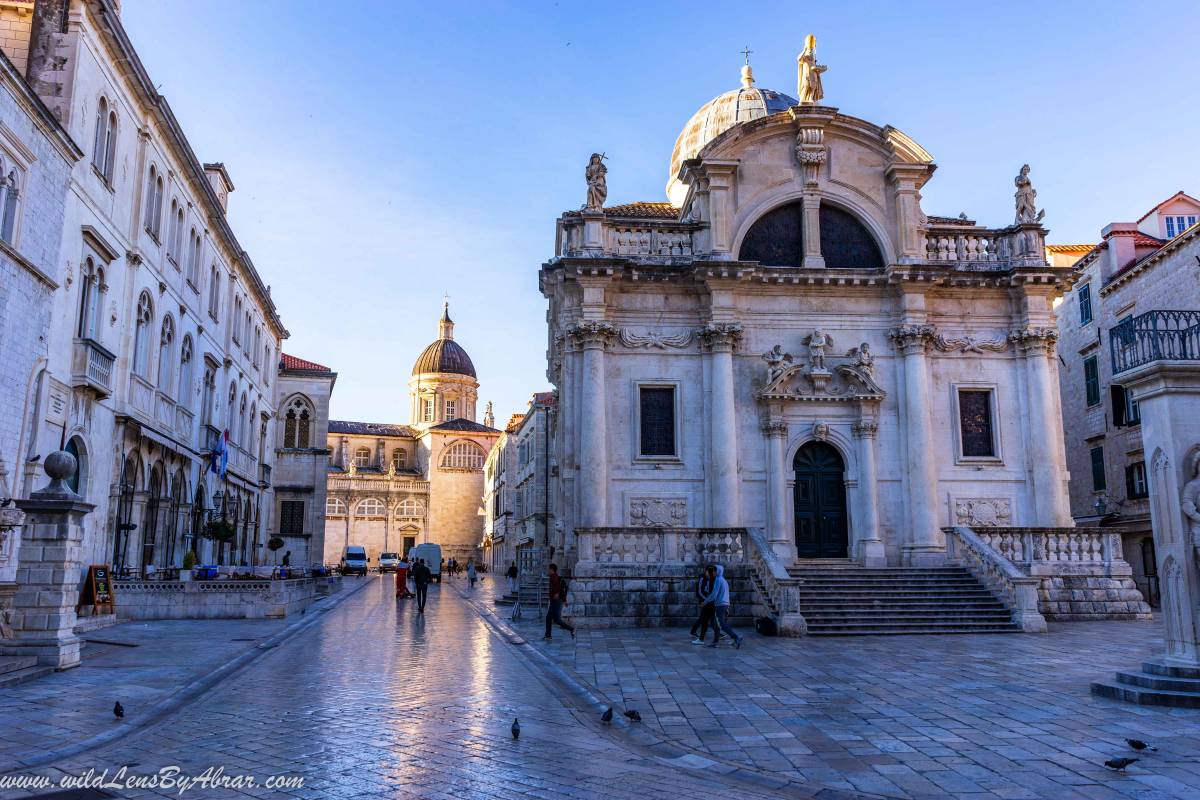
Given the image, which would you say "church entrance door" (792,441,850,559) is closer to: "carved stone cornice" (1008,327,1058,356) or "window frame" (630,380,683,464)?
"window frame" (630,380,683,464)

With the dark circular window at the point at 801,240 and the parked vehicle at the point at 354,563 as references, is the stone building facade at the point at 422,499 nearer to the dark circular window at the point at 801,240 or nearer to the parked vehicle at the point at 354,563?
the parked vehicle at the point at 354,563

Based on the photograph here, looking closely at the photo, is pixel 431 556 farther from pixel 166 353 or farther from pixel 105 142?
pixel 105 142

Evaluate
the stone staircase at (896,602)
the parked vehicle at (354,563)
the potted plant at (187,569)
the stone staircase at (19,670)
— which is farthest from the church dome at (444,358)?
the stone staircase at (19,670)

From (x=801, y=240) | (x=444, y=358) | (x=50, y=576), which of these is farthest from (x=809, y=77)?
(x=444, y=358)

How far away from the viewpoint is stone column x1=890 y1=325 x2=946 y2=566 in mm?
25469

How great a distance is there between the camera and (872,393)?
26.3 meters

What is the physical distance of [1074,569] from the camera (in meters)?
23.7

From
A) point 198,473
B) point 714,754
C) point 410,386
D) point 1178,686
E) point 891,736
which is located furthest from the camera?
point 410,386

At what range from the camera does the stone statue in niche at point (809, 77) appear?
1118 inches

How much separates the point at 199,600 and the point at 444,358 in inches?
3306

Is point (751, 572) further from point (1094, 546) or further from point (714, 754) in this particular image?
point (714, 754)

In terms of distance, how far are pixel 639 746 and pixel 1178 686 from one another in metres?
6.43

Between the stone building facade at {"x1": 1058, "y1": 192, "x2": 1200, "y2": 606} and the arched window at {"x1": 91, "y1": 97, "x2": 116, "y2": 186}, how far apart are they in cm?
3058

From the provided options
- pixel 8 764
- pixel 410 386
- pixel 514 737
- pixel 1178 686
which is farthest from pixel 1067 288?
pixel 410 386
